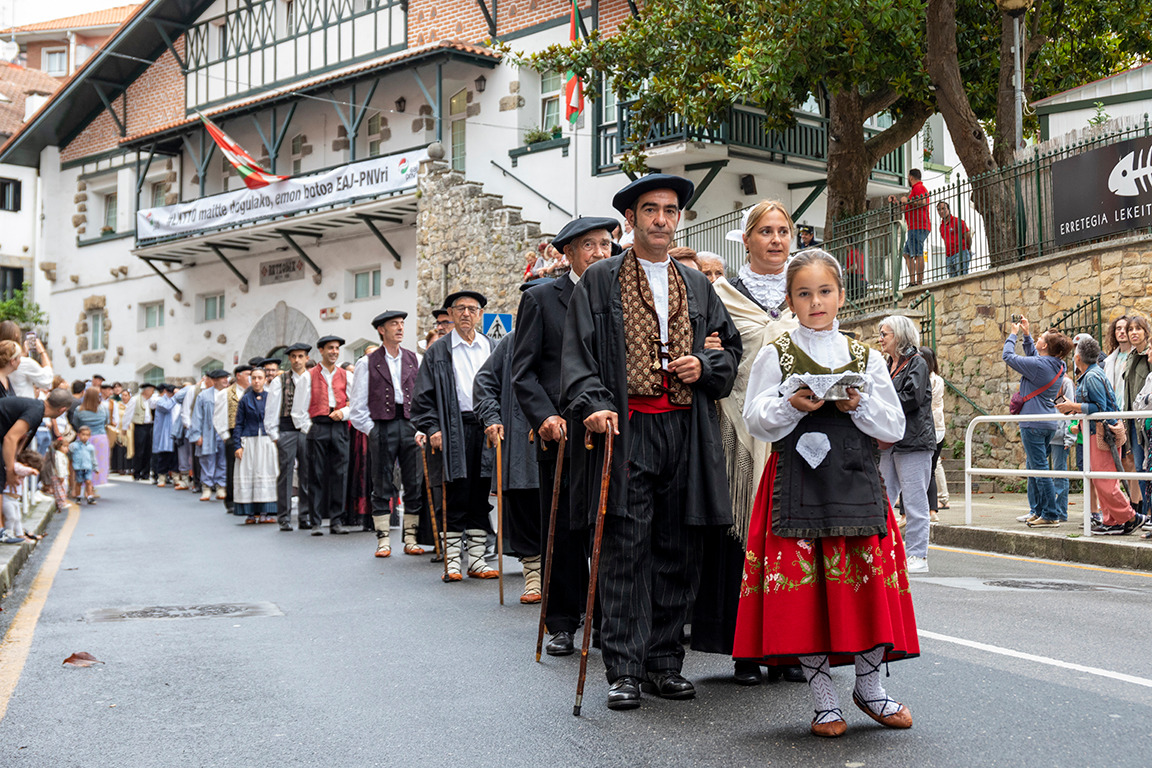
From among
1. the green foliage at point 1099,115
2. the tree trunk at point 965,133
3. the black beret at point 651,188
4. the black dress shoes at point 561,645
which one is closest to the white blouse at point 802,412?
the black beret at point 651,188

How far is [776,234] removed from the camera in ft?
18.7

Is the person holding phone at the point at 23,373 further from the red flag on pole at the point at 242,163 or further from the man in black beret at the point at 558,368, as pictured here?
the red flag on pole at the point at 242,163

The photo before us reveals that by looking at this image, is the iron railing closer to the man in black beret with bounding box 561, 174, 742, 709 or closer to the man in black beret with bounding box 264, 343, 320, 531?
Result: the man in black beret with bounding box 264, 343, 320, 531

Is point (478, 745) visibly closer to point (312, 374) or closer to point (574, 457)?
point (574, 457)

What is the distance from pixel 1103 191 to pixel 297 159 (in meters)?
23.7

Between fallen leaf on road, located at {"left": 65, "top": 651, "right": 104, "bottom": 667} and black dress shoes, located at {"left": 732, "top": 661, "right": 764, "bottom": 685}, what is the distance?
3.39 meters

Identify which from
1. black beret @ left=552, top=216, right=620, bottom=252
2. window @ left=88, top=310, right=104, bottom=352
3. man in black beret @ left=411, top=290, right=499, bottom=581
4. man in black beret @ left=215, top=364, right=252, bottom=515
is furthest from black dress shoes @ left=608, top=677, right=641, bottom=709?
window @ left=88, top=310, right=104, bottom=352

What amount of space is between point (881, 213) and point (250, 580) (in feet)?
42.7

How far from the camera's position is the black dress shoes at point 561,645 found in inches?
258

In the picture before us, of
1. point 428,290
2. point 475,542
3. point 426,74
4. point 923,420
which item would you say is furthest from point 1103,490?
point 426,74

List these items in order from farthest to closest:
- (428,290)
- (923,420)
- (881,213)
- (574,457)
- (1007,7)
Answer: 1. (428,290)
2. (881,213)
3. (1007,7)
4. (923,420)
5. (574,457)

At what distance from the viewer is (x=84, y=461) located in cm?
2102

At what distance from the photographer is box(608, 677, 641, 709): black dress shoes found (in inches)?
202

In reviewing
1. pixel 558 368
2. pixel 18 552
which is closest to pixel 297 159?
pixel 18 552
